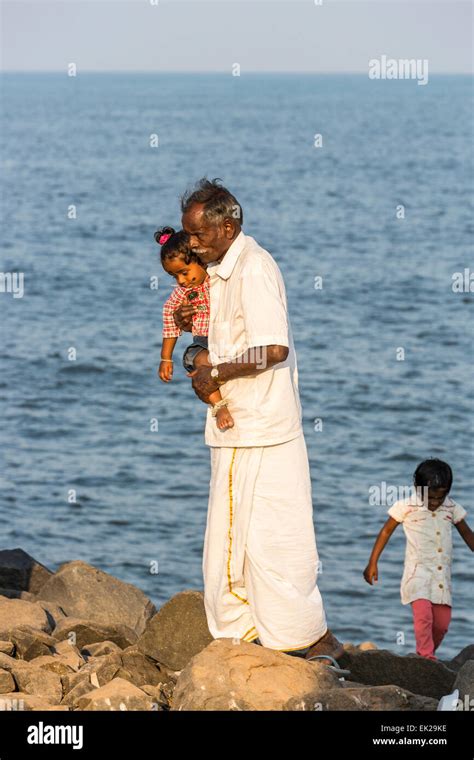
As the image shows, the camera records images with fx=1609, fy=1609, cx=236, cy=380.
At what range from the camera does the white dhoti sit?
735cm

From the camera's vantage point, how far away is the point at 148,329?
1163 inches

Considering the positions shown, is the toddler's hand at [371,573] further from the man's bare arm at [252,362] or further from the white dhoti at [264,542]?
the man's bare arm at [252,362]

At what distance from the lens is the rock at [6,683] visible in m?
7.40

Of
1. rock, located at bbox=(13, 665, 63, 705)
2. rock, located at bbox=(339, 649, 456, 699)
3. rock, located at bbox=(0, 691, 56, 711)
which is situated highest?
rock, located at bbox=(0, 691, 56, 711)

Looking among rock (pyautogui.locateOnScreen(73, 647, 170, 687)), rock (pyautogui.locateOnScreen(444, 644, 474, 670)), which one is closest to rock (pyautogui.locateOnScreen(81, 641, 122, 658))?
rock (pyautogui.locateOnScreen(73, 647, 170, 687))

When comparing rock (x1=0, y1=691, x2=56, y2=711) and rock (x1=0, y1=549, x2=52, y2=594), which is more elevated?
rock (x1=0, y1=691, x2=56, y2=711)

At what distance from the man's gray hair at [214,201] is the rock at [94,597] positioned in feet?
11.8

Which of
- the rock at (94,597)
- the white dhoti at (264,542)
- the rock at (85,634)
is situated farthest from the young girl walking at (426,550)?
the rock at (94,597)

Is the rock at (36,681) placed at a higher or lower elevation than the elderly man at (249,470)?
lower

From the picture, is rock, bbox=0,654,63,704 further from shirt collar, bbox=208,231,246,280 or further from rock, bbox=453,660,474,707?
shirt collar, bbox=208,231,246,280

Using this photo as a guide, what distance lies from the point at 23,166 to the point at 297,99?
66693 millimetres

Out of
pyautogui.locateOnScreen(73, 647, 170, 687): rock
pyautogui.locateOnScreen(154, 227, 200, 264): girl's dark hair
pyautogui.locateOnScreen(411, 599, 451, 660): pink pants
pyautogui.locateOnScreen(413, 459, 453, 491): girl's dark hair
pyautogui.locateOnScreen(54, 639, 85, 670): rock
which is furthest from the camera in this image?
pyautogui.locateOnScreen(411, 599, 451, 660): pink pants
